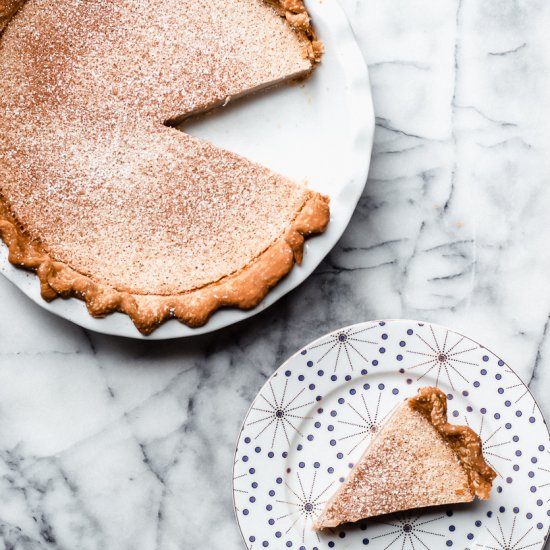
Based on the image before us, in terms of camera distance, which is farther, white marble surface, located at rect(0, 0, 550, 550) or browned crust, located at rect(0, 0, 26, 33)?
white marble surface, located at rect(0, 0, 550, 550)

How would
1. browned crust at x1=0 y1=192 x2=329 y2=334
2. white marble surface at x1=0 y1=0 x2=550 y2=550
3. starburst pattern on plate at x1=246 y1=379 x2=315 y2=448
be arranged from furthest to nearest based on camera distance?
white marble surface at x1=0 y1=0 x2=550 y2=550
starburst pattern on plate at x1=246 y1=379 x2=315 y2=448
browned crust at x1=0 y1=192 x2=329 y2=334

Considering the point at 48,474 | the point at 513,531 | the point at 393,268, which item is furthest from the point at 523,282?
the point at 48,474

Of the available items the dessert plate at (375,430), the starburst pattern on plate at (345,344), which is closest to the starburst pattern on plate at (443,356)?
the dessert plate at (375,430)

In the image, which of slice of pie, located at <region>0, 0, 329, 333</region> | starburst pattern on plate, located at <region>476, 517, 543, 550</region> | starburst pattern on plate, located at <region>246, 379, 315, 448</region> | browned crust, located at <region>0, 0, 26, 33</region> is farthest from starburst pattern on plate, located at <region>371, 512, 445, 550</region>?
browned crust, located at <region>0, 0, 26, 33</region>

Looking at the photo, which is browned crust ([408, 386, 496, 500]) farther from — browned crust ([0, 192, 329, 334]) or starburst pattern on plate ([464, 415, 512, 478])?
browned crust ([0, 192, 329, 334])

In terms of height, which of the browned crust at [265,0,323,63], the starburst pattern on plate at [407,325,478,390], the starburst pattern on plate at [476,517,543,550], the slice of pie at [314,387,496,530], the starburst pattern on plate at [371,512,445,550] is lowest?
the starburst pattern on plate at [476,517,543,550]

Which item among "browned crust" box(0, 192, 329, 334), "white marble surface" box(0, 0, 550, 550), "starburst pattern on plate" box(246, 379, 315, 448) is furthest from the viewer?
"white marble surface" box(0, 0, 550, 550)

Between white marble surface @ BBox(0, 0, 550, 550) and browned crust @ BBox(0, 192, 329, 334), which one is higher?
browned crust @ BBox(0, 192, 329, 334)

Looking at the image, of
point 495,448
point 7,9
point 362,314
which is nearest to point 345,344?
point 362,314
